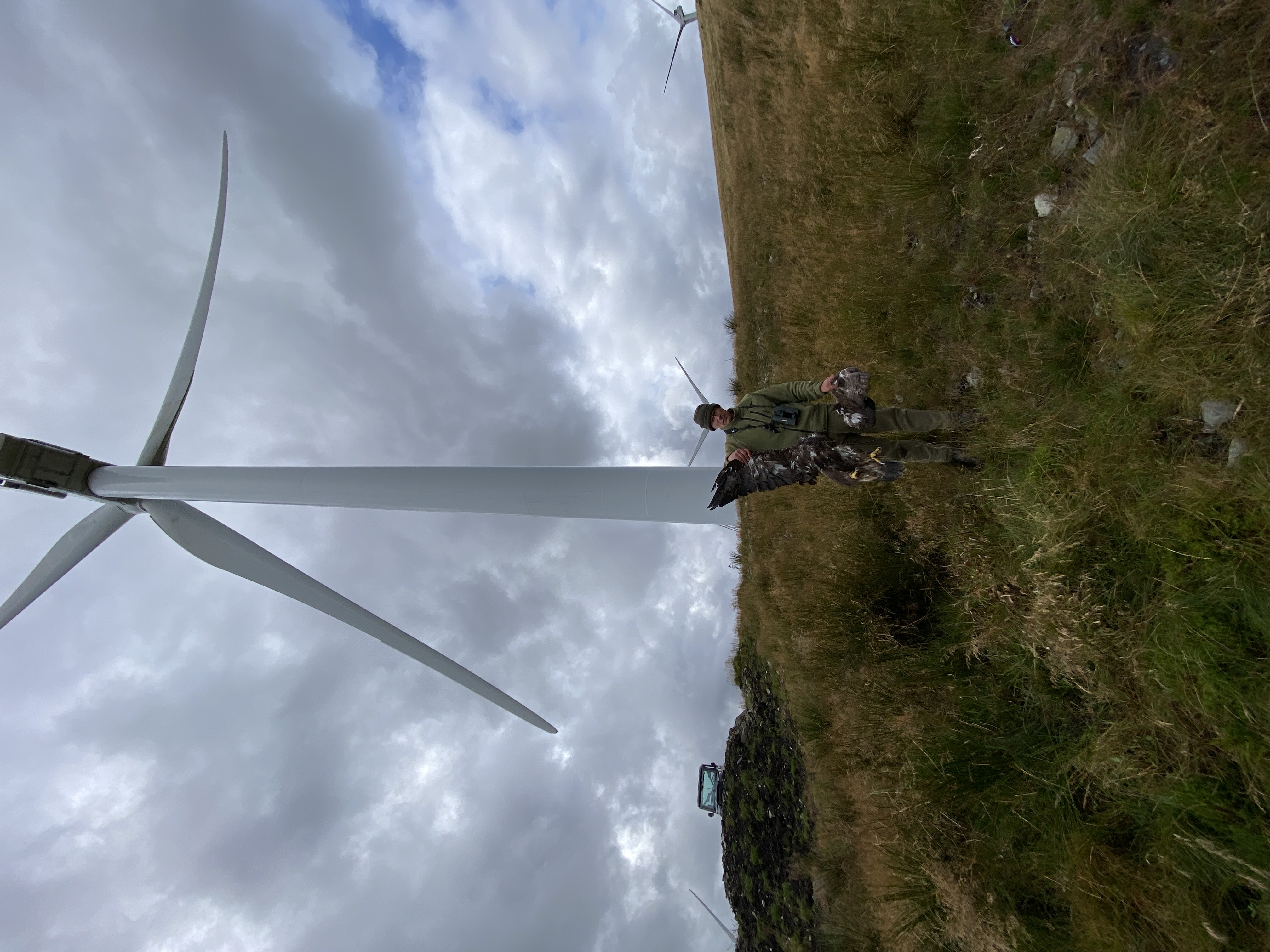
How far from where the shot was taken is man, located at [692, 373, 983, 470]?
5910 mm

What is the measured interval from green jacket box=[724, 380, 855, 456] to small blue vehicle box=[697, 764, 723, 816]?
11.5 meters

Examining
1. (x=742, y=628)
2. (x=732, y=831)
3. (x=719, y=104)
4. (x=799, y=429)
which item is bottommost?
(x=732, y=831)

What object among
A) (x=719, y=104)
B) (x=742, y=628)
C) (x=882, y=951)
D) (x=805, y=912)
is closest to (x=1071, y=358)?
(x=882, y=951)

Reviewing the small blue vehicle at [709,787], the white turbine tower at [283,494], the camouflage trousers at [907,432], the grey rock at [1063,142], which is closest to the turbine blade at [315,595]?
the white turbine tower at [283,494]

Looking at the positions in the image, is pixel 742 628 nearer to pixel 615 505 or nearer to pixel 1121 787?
pixel 615 505

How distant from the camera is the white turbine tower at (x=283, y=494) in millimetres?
6391

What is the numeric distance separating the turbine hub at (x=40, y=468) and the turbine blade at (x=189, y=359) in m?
0.75

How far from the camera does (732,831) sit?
11.1m

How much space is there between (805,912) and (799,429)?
6.80 meters

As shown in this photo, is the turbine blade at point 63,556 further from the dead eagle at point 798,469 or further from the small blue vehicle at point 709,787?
the small blue vehicle at point 709,787

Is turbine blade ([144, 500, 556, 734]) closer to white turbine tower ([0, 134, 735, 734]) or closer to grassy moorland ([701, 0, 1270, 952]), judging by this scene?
white turbine tower ([0, 134, 735, 734])

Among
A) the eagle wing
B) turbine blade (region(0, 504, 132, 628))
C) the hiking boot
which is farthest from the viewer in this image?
turbine blade (region(0, 504, 132, 628))

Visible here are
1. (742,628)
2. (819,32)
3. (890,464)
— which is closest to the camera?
(890,464)

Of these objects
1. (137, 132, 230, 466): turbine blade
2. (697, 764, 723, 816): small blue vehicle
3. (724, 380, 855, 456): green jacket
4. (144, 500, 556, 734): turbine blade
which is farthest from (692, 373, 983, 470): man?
(697, 764, 723, 816): small blue vehicle
